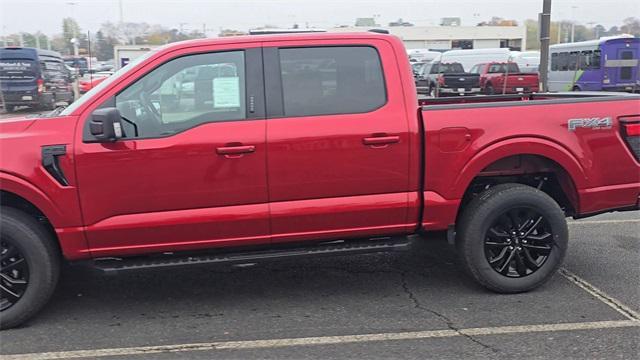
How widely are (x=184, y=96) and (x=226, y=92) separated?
276mm

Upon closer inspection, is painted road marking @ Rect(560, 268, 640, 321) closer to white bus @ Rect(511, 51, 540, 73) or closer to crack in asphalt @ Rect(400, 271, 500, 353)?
crack in asphalt @ Rect(400, 271, 500, 353)

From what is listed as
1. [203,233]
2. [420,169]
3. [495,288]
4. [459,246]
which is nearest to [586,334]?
[495,288]

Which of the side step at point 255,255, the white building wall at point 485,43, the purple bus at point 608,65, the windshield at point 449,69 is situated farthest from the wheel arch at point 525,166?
the white building wall at point 485,43

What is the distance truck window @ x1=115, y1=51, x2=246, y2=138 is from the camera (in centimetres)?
384

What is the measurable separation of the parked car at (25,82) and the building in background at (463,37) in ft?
213

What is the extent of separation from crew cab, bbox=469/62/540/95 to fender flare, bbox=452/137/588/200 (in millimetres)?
19799

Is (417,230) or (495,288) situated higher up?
(417,230)

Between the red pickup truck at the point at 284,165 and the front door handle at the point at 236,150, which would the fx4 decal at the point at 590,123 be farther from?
the front door handle at the point at 236,150

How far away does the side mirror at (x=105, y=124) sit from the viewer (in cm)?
360

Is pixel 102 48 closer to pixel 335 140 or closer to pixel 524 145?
pixel 335 140

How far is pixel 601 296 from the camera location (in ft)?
14.2

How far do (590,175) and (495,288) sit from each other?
3.57 ft

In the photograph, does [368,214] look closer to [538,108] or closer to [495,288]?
[495,288]

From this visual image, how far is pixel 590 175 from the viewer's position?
434cm
